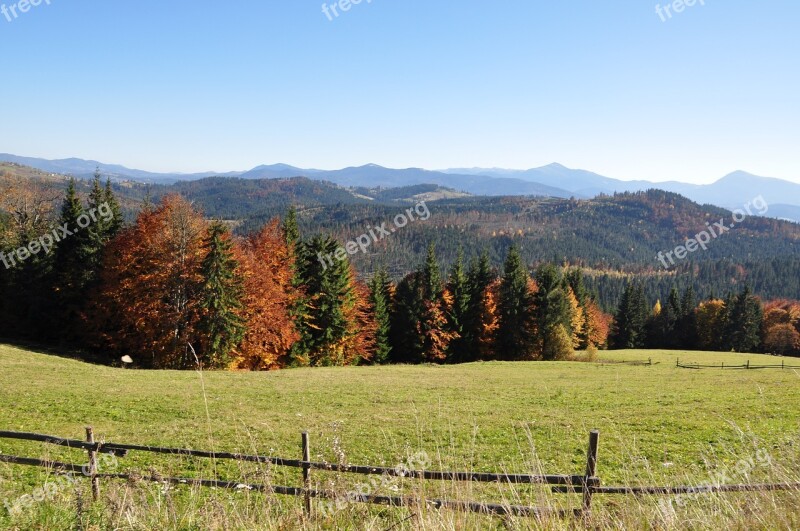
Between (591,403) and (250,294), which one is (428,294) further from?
(591,403)

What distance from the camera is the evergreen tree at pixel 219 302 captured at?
33656 mm

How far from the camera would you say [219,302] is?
33.7 metres

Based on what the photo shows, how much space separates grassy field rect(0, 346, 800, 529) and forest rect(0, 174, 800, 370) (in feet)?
21.0

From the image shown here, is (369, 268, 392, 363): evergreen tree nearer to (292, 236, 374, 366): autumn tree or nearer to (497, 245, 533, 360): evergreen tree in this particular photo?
(292, 236, 374, 366): autumn tree

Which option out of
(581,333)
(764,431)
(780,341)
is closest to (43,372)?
(764,431)

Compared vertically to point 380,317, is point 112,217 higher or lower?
higher

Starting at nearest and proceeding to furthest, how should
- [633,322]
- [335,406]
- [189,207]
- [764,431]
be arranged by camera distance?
[764,431] → [335,406] → [189,207] → [633,322]

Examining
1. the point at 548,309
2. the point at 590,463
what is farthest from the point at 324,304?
the point at 590,463

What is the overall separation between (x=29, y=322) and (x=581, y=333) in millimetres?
69713

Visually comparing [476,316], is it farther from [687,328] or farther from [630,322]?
[687,328]

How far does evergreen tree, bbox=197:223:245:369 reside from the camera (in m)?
33.7

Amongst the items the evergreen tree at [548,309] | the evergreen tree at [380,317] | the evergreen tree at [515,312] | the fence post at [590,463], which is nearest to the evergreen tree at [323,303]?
the evergreen tree at [380,317]

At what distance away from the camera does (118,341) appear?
35531 mm

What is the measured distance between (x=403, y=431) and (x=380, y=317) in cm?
3778
